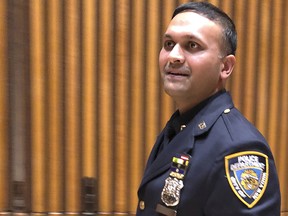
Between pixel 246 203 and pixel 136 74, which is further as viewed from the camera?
pixel 136 74

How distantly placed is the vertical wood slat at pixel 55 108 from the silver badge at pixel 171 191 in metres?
1.55

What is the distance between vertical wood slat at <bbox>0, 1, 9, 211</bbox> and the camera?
A: 2.53 meters

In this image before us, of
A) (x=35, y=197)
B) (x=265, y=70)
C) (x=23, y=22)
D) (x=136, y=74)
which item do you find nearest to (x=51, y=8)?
(x=23, y=22)

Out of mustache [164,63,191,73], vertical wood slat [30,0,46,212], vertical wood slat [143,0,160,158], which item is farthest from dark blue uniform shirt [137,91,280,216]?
vertical wood slat [30,0,46,212]

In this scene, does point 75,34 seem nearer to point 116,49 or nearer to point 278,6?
point 116,49

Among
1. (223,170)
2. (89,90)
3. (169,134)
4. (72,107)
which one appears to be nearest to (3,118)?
(72,107)

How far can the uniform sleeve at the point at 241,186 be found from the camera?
3.40ft

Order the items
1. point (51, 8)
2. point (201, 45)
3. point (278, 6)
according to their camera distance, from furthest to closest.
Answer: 1. point (278, 6)
2. point (51, 8)
3. point (201, 45)

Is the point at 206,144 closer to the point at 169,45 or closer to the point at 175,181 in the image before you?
the point at 175,181

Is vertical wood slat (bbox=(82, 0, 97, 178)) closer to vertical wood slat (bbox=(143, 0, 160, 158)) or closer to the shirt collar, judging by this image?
vertical wood slat (bbox=(143, 0, 160, 158))

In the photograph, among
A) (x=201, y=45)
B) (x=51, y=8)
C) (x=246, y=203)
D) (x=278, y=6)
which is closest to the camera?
(x=246, y=203)

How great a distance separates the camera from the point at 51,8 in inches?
100

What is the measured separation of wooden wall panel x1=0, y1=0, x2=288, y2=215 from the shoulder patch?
1.60 meters

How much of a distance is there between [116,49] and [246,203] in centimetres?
173
